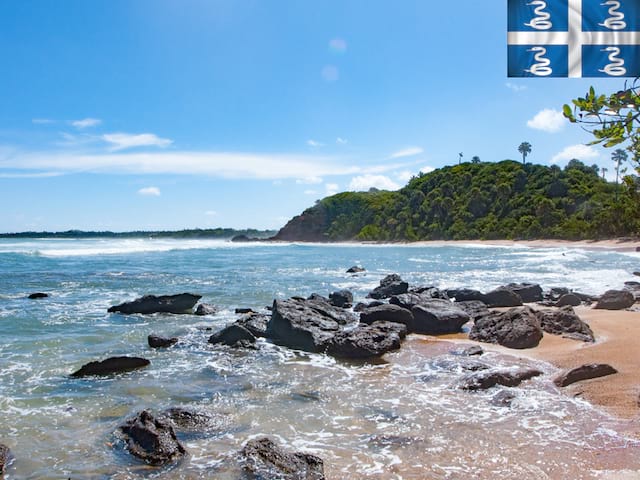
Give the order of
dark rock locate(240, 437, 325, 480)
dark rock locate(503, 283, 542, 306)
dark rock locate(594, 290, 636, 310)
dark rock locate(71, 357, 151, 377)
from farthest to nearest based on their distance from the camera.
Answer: dark rock locate(503, 283, 542, 306), dark rock locate(594, 290, 636, 310), dark rock locate(71, 357, 151, 377), dark rock locate(240, 437, 325, 480)

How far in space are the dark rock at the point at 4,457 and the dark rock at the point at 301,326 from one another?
670 centimetres

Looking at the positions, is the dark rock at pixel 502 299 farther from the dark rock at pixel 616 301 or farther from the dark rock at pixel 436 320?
the dark rock at pixel 436 320

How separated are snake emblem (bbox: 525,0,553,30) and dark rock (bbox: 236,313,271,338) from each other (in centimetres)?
1060

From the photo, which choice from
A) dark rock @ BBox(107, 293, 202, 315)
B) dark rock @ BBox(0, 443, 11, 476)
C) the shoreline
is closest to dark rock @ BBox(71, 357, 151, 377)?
dark rock @ BBox(0, 443, 11, 476)

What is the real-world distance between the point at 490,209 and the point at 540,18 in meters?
99.3

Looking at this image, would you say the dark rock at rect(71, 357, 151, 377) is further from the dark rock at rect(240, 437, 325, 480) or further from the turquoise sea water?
the dark rock at rect(240, 437, 325, 480)

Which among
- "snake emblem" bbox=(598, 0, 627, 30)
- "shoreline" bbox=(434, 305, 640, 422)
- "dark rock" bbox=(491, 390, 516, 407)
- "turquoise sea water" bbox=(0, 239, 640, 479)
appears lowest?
"turquoise sea water" bbox=(0, 239, 640, 479)

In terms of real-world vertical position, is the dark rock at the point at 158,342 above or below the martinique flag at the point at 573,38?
below

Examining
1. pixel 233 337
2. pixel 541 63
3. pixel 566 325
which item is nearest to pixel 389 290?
pixel 566 325

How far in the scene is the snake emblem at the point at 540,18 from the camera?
4.25 metres

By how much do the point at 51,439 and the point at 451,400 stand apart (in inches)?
232

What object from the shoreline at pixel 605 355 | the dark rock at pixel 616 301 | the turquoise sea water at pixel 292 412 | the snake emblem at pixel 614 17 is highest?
the snake emblem at pixel 614 17

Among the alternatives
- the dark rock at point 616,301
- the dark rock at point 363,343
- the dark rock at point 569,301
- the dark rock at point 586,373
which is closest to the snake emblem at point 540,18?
the dark rock at point 586,373

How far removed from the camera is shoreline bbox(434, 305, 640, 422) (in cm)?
726
